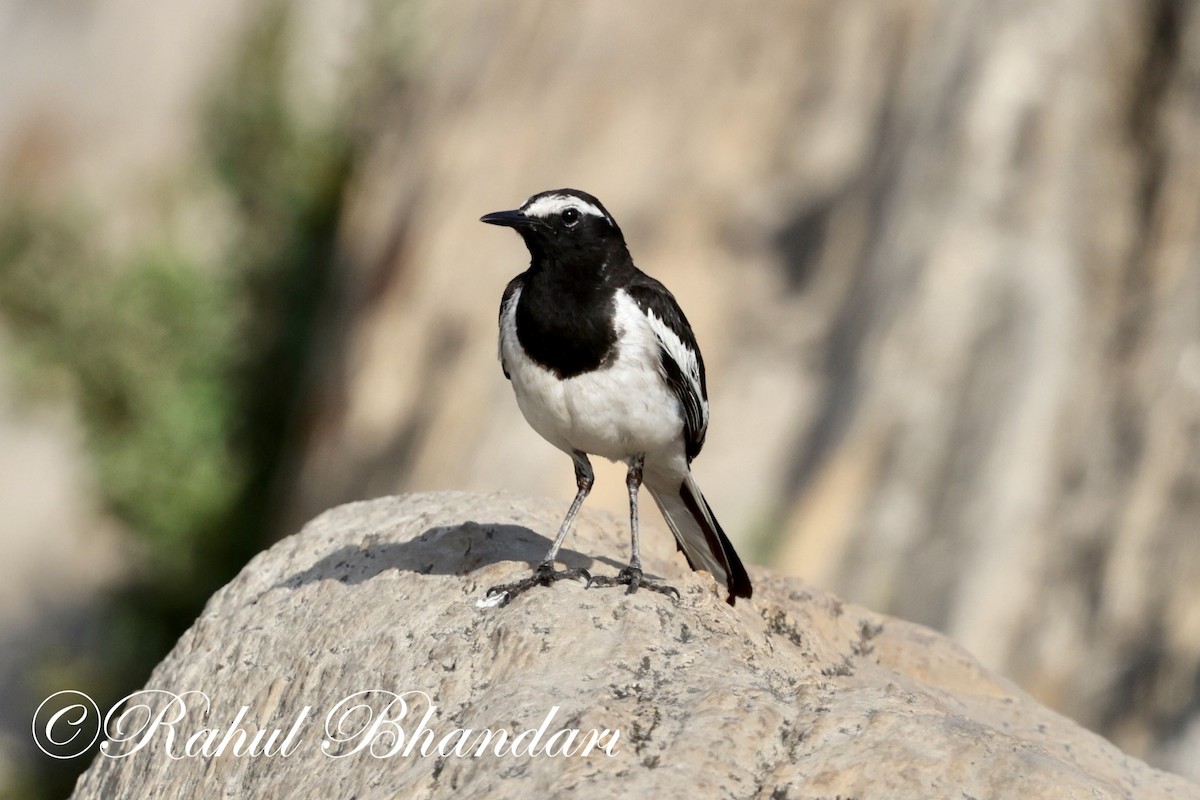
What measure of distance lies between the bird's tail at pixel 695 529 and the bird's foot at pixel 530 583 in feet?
2.83

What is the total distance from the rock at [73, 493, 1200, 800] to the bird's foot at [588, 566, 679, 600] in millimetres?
52

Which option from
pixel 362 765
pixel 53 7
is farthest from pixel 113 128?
pixel 362 765

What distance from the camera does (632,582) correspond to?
5.05 meters

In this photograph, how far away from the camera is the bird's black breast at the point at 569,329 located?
17.5 feet

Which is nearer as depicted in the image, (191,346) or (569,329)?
(569,329)

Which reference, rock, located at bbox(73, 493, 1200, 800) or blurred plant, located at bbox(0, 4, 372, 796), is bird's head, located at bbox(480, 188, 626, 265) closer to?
rock, located at bbox(73, 493, 1200, 800)

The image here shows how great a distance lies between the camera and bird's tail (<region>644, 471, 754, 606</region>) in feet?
19.2

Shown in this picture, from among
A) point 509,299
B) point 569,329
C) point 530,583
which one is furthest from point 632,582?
point 509,299

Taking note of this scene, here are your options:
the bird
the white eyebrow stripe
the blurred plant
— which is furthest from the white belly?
the blurred plant

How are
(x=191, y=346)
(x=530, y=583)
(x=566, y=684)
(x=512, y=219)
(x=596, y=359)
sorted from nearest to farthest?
(x=566, y=684) → (x=530, y=583) → (x=596, y=359) → (x=512, y=219) → (x=191, y=346)

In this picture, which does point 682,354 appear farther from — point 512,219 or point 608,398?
point 512,219

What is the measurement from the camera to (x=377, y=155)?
16.6 meters

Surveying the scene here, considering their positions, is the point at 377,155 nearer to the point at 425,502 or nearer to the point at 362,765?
the point at 425,502

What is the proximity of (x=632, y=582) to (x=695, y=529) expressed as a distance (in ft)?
3.42
